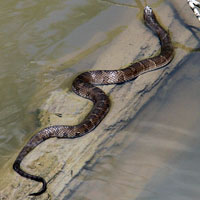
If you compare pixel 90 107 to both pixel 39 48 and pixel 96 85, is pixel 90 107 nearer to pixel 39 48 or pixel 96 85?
pixel 96 85

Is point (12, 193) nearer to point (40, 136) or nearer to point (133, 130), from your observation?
point (40, 136)

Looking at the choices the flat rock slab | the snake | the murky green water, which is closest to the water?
the flat rock slab

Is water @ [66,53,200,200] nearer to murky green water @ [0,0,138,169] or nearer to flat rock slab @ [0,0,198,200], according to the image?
flat rock slab @ [0,0,198,200]

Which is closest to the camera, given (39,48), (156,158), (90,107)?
(156,158)

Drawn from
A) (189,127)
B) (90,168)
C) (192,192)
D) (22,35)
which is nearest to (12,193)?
(90,168)

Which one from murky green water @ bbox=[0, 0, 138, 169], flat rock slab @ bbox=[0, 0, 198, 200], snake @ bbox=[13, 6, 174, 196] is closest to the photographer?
flat rock slab @ bbox=[0, 0, 198, 200]

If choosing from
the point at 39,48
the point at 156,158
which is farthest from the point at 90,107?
the point at 39,48
